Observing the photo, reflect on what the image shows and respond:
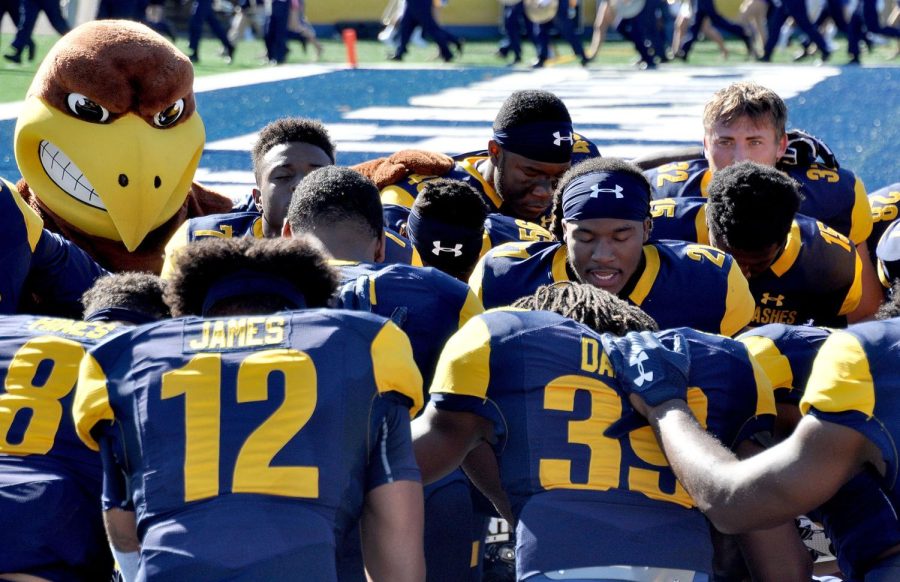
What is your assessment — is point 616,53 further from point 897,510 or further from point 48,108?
point 897,510

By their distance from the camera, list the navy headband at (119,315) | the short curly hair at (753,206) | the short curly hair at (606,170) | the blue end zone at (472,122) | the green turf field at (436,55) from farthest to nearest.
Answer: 1. the green turf field at (436,55)
2. the blue end zone at (472,122)
3. the short curly hair at (753,206)
4. the short curly hair at (606,170)
5. the navy headband at (119,315)

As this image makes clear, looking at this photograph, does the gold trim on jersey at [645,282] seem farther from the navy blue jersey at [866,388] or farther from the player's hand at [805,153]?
A: the player's hand at [805,153]

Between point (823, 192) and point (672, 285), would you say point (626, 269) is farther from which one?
point (823, 192)

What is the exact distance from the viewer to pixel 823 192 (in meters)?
5.40

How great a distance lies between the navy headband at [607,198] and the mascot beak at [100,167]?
1.70m

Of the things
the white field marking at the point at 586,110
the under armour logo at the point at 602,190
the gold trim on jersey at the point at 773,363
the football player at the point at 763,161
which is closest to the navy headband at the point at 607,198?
the under armour logo at the point at 602,190

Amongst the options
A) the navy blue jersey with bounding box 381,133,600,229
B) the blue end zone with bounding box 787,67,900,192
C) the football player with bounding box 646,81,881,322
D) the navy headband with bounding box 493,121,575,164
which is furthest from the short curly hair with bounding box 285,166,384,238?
the blue end zone with bounding box 787,67,900,192

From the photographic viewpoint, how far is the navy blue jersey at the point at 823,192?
17.6ft

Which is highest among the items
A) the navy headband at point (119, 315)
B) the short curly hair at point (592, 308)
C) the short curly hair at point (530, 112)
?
the short curly hair at point (530, 112)

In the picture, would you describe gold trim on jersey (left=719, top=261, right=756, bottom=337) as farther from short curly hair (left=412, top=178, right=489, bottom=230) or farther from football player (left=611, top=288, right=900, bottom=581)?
football player (left=611, top=288, right=900, bottom=581)

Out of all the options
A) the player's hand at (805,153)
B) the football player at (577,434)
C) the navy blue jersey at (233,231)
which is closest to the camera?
the football player at (577,434)

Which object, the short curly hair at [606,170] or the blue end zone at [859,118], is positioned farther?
the blue end zone at [859,118]

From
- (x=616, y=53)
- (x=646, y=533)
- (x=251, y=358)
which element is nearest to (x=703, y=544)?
(x=646, y=533)

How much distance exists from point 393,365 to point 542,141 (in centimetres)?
293
